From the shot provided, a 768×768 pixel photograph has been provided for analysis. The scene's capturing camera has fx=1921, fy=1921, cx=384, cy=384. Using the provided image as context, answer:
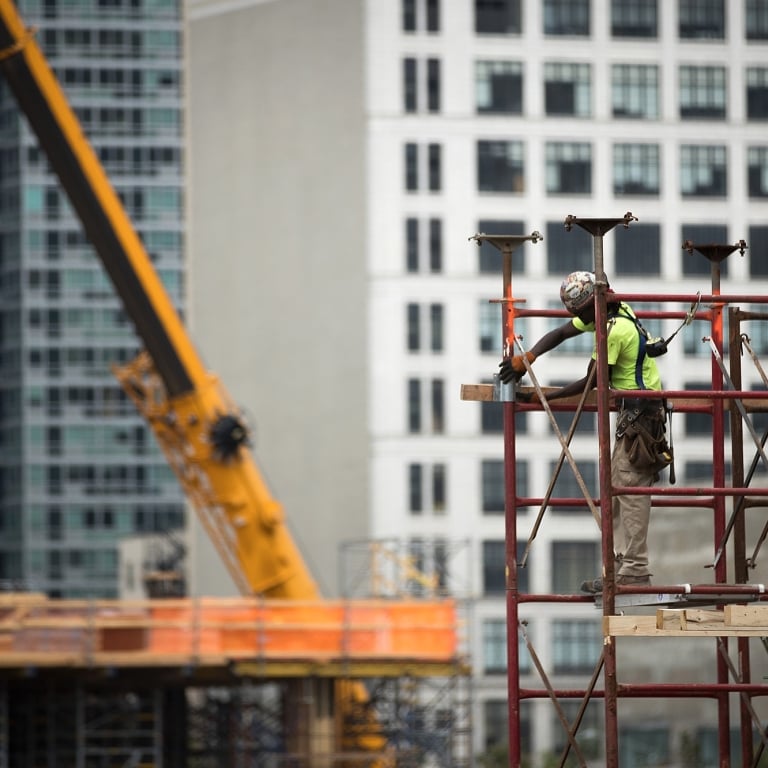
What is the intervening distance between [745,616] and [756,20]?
51.9 meters

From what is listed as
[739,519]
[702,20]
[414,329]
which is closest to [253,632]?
[414,329]

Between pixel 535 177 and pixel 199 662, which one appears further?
pixel 535 177

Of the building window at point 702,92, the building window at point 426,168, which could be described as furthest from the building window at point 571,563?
the building window at point 702,92

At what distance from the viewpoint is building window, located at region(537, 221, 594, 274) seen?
62031 millimetres

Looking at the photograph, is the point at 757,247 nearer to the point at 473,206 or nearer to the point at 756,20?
the point at 756,20

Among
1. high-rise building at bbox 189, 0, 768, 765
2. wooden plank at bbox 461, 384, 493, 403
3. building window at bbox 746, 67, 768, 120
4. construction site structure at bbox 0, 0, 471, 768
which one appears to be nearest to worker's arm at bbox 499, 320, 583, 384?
wooden plank at bbox 461, 384, 493, 403

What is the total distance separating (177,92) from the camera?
98.8 meters

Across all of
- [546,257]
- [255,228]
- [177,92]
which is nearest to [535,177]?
[546,257]

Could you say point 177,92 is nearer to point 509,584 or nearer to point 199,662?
point 199,662

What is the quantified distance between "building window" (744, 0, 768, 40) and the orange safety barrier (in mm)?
29314

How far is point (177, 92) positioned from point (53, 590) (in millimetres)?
26240

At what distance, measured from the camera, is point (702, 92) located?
6206 centimetres

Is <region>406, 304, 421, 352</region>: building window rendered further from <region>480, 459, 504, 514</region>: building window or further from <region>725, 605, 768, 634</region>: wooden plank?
<region>725, 605, 768, 634</region>: wooden plank

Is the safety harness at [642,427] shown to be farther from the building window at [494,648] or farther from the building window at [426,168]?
the building window at [426,168]
